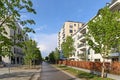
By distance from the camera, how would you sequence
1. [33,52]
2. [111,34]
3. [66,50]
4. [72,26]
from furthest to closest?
1. [72,26]
2. [66,50]
3. [33,52]
4. [111,34]

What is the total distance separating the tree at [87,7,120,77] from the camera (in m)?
26.5

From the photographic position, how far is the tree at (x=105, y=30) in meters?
26.5

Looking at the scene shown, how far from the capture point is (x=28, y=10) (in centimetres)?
1523

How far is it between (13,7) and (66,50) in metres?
59.2

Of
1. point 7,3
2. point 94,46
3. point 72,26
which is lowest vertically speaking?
point 94,46

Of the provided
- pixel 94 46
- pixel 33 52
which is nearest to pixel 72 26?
pixel 33 52

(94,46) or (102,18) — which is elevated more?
(102,18)

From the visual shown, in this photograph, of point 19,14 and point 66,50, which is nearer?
point 19,14

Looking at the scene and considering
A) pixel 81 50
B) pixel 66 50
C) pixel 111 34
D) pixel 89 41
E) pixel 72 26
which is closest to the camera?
pixel 111 34

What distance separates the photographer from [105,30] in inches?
1062

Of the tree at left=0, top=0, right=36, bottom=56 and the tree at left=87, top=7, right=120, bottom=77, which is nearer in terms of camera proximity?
the tree at left=0, top=0, right=36, bottom=56

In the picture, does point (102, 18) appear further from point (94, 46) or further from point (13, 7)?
point (13, 7)

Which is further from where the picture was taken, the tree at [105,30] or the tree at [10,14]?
the tree at [105,30]

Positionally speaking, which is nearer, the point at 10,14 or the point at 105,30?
the point at 10,14
